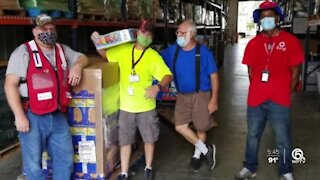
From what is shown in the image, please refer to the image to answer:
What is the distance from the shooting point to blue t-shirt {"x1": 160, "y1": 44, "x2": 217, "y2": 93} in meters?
3.84

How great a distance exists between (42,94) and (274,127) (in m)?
2.20

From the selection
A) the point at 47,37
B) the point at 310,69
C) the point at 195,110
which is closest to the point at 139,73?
the point at 195,110

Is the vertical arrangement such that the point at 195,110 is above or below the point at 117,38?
below

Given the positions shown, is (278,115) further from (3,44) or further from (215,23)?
(215,23)

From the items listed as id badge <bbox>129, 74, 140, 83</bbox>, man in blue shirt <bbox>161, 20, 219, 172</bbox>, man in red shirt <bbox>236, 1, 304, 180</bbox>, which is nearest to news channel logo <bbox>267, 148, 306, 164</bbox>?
man in red shirt <bbox>236, 1, 304, 180</bbox>

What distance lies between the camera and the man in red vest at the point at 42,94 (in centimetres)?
282

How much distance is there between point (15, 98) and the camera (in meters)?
2.81

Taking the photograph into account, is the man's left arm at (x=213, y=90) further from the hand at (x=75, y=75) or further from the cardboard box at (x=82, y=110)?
the hand at (x=75, y=75)

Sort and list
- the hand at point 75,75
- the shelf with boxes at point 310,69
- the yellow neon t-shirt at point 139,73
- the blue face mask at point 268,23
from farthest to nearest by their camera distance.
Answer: the shelf with boxes at point 310,69, the yellow neon t-shirt at point 139,73, the blue face mask at point 268,23, the hand at point 75,75

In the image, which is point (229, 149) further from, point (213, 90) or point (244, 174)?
point (213, 90)

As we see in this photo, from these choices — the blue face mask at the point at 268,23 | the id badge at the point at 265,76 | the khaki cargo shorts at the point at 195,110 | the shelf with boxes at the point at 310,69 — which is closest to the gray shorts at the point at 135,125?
the khaki cargo shorts at the point at 195,110

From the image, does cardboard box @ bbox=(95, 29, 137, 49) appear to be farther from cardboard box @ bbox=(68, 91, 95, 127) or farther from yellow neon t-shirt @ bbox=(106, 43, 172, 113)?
cardboard box @ bbox=(68, 91, 95, 127)

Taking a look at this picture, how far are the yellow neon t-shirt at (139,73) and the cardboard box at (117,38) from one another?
5.5 inches

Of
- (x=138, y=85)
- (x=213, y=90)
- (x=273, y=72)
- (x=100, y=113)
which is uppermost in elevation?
(x=273, y=72)
